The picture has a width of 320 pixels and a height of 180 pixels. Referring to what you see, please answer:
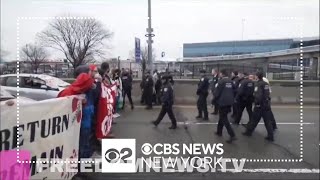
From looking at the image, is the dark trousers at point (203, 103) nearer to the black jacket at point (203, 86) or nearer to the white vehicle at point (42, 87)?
the black jacket at point (203, 86)

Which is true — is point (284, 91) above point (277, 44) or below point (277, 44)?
below

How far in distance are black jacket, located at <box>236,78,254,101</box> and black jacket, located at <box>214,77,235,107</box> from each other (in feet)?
4.77

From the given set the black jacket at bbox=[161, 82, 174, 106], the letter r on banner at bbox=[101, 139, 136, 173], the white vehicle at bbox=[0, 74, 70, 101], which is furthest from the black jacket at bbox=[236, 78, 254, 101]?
the white vehicle at bbox=[0, 74, 70, 101]

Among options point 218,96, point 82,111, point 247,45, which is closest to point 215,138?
point 218,96

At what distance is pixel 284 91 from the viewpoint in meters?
17.6

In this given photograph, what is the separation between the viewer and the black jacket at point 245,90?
10297mm

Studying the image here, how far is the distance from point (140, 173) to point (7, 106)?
10.6ft

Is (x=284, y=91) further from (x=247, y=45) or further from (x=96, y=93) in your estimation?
(x=96, y=93)

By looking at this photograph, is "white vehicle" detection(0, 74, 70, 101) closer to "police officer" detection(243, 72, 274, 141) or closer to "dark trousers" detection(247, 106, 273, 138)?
"dark trousers" detection(247, 106, 273, 138)

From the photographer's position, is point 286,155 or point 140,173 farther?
point 286,155

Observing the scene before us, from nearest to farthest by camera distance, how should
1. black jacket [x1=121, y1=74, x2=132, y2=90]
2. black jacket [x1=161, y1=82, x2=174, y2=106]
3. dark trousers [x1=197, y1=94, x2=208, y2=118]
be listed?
black jacket [x1=161, y1=82, x2=174, y2=106] < dark trousers [x1=197, y1=94, x2=208, y2=118] < black jacket [x1=121, y1=74, x2=132, y2=90]

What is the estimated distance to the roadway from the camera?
20.1ft

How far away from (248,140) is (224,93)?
1.17 metres

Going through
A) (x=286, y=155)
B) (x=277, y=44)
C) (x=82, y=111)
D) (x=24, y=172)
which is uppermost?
(x=277, y=44)
